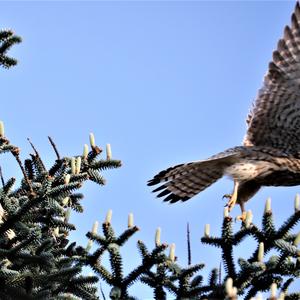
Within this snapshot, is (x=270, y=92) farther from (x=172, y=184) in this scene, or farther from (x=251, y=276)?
(x=251, y=276)

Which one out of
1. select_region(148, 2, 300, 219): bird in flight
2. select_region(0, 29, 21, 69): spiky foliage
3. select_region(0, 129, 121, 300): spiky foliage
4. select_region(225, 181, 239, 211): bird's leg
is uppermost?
select_region(148, 2, 300, 219): bird in flight

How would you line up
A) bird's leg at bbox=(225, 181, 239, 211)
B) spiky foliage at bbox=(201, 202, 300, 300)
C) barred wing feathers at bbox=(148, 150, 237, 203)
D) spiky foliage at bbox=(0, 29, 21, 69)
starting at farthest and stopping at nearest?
barred wing feathers at bbox=(148, 150, 237, 203) → bird's leg at bbox=(225, 181, 239, 211) → spiky foliage at bbox=(0, 29, 21, 69) → spiky foliage at bbox=(201, 202, 300, 300)

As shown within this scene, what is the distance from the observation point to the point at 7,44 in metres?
4.19

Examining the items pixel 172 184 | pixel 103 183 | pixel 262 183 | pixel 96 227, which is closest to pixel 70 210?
pixel 103 183

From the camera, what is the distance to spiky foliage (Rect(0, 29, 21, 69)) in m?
4.15

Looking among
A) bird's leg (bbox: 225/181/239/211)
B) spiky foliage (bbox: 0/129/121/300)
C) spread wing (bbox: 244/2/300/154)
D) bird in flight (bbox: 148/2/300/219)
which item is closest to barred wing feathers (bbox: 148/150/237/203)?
bird in flight (bbox: 148/2/300/219)

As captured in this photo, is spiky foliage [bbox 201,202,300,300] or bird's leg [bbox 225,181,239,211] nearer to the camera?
spiky foliage [bbox 201,202,300,300]

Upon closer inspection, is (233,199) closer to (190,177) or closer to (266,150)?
(190,177)

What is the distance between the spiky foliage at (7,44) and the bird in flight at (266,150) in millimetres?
2774

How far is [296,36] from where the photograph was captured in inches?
290

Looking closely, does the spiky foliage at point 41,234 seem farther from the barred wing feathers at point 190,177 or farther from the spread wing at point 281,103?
the spread wing at point 281,103

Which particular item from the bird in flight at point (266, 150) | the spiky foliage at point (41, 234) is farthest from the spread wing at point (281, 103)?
the spiky foliage at point (41, 234)

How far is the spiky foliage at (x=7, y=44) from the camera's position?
4148 millimetres

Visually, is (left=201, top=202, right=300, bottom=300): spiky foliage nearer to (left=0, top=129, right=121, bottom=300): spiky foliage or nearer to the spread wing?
(left=0, top=129, right=121, bottom=300): spiky foliage
